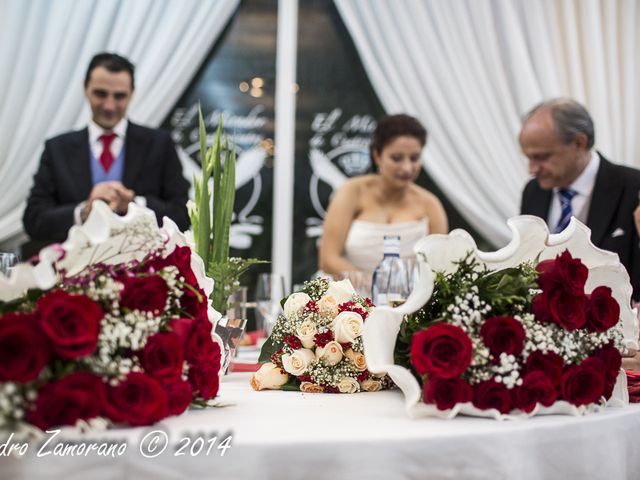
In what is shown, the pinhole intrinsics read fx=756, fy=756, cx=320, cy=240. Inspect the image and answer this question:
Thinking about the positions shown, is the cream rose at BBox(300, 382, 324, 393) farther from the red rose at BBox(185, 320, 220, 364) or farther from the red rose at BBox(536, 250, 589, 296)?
the red rose at BBox(536, 250, 589, 296)

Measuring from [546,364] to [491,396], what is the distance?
0.12m

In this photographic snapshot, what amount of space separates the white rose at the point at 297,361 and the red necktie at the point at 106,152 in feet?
9.51

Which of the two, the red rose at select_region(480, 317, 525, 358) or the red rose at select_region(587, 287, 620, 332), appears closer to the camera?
the red rose at select_region(480, 317, 525, 358)

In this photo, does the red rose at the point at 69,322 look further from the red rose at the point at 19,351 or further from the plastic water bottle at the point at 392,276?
the plastic water bottle at the point at 392,276

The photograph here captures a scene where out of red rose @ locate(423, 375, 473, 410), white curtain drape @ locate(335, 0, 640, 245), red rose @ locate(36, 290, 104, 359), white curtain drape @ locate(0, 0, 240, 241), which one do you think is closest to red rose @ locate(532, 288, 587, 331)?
red rose @ locate(423, 375, 473, 410)

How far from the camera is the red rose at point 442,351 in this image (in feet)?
4.17

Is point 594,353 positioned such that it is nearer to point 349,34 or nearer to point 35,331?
point 35,331

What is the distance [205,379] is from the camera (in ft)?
4.43

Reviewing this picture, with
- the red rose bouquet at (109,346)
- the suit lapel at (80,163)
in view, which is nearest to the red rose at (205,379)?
the red rose bouquet at (109,346)

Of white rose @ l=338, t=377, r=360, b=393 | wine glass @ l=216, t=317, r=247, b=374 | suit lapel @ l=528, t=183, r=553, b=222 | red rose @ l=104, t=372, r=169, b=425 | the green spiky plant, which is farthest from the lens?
suit lapel @ l=528, t=183, r=553, b=222

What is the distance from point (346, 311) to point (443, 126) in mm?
3988

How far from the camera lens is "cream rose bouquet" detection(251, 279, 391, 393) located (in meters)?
1.64

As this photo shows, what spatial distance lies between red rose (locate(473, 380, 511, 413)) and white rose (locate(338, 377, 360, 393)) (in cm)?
38

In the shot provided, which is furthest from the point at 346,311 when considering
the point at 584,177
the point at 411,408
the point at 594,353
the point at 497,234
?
the point at 497,234
